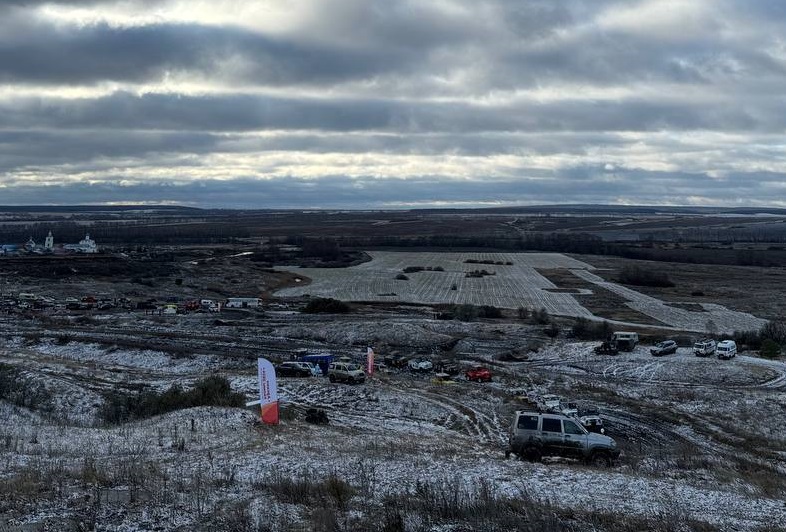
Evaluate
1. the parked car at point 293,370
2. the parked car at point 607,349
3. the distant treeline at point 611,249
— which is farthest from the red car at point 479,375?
the distant treeline at point 611,249

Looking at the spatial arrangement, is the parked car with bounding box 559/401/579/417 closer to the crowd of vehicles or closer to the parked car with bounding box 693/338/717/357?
the crowd of vehicles

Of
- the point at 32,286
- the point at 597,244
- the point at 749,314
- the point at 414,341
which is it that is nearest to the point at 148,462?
the point at 414,341

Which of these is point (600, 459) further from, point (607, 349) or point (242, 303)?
point (242, 303)

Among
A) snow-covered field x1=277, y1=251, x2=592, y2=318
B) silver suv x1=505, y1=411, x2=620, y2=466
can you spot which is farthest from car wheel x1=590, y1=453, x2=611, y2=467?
snow-covered field x1=277, y1=251, x2=592, y2=318

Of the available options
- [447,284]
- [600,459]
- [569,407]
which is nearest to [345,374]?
[569,407]

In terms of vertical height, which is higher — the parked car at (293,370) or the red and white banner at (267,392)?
the red and white banner at (267,392)

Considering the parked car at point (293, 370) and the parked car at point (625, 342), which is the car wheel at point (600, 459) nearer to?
the parked car at point (293, 370)
